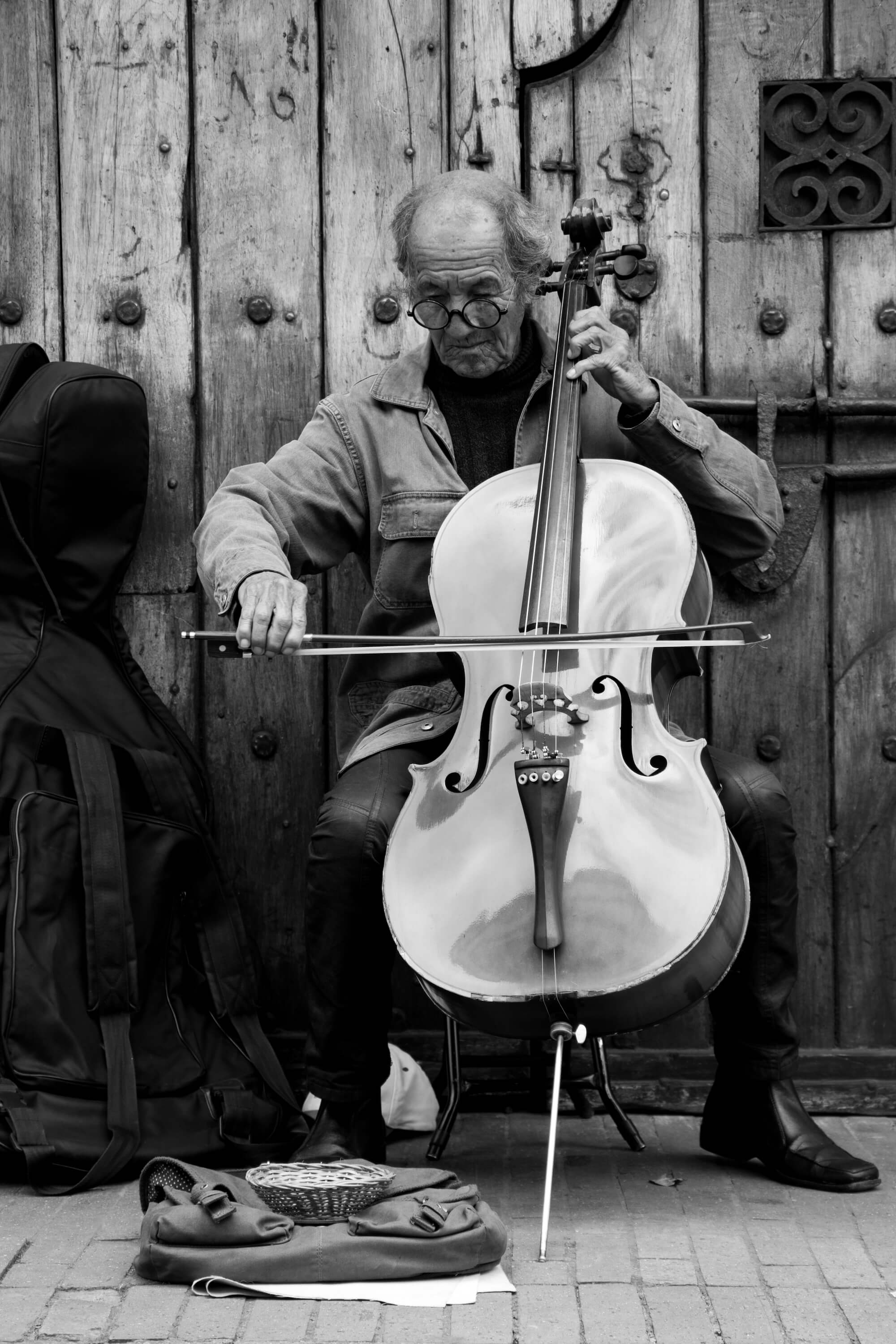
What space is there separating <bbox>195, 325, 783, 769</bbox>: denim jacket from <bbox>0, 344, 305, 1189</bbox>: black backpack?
316mm

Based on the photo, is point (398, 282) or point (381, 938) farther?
point (398, 282)

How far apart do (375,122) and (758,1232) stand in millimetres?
1960

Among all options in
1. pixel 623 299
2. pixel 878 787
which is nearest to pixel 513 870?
pixel 878 787

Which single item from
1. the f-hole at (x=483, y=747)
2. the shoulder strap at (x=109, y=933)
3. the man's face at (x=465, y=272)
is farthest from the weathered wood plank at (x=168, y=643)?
the f-hole at (x=483, y=747)

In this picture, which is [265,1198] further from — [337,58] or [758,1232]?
[337,58]

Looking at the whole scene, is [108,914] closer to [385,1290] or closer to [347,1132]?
[347,1132]

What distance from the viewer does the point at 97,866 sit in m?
2.54

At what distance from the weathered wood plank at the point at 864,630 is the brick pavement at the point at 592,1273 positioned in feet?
1.47

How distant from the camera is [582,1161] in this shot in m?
2.49

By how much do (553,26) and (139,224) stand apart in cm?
82

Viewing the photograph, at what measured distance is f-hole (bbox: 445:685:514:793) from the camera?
7.00 ft

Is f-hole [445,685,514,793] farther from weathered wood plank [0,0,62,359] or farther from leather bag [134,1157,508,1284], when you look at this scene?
weathered wood plank [0,0,62,359]

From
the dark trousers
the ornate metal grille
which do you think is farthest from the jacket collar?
the dark trousers

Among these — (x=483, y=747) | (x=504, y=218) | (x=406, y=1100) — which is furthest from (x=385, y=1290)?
(x=504, y=218)
